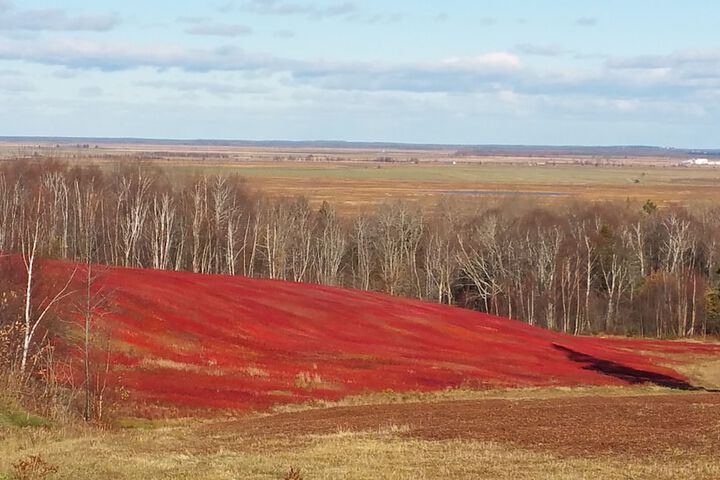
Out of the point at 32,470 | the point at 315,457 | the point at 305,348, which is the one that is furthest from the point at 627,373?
the point at 32,470

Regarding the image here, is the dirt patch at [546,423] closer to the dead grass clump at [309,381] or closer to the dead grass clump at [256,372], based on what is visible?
the dead grass clump at [309,381]

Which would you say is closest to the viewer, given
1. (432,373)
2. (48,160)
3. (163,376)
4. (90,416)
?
(90,416)

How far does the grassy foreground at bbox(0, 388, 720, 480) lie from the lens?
2080cm

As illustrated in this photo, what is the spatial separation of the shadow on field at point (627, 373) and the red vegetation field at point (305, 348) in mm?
162

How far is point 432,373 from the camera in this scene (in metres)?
49.2

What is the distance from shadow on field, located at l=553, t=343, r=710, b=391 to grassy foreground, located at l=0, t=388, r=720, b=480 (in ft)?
93.9

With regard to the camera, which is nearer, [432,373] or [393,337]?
[432,373]

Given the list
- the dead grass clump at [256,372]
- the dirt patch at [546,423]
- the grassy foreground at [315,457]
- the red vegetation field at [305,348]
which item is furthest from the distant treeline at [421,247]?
the grassy foreground at [315,457]

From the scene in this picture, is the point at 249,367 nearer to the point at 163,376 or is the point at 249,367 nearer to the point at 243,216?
the point at 163,376

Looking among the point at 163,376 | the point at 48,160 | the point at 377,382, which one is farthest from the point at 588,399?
the point at 48,160

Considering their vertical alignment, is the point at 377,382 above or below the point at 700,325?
above

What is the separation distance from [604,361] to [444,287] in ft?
182

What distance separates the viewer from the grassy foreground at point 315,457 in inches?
819

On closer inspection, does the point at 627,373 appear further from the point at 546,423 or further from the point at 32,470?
the point at 32,470
